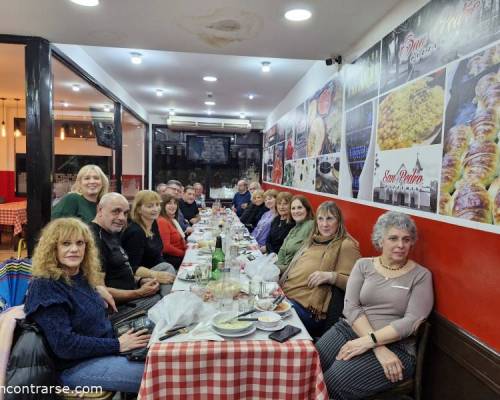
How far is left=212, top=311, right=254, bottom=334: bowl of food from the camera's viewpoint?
1.60 meters

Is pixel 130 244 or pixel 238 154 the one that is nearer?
pixel 130 244

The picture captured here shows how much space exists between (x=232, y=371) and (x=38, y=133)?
287 centimetres

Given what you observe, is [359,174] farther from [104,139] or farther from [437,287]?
[104,139]

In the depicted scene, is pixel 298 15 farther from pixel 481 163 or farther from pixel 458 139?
pixel 481 163

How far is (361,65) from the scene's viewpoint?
3.02 metres

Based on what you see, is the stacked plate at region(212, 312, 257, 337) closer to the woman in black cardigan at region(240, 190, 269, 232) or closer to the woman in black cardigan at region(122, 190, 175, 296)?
the woman in black cardigan at region(122, 190, 175, 296)

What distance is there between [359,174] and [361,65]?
0.94 metres

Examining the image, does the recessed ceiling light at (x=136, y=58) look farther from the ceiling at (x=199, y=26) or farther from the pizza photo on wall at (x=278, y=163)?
the pizza photo on wall at (x=278, y=163)

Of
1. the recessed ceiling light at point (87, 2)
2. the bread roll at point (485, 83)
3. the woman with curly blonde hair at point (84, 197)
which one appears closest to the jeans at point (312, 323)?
the bread roll at point (485, 83)

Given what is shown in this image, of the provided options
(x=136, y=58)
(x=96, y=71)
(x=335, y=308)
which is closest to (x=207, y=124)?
(x=96, y=71)

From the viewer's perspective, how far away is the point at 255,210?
604cm

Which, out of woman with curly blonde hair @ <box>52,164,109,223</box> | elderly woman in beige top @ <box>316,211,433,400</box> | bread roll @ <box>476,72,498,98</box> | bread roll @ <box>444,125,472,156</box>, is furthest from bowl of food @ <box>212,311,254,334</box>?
woman with curly blonde hair @ <box>52,164,109,223</box>

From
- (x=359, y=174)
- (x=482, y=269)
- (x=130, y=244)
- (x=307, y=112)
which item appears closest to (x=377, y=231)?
(x=482, y=269)

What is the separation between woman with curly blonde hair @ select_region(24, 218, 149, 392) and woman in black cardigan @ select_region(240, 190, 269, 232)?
4.20 metres
